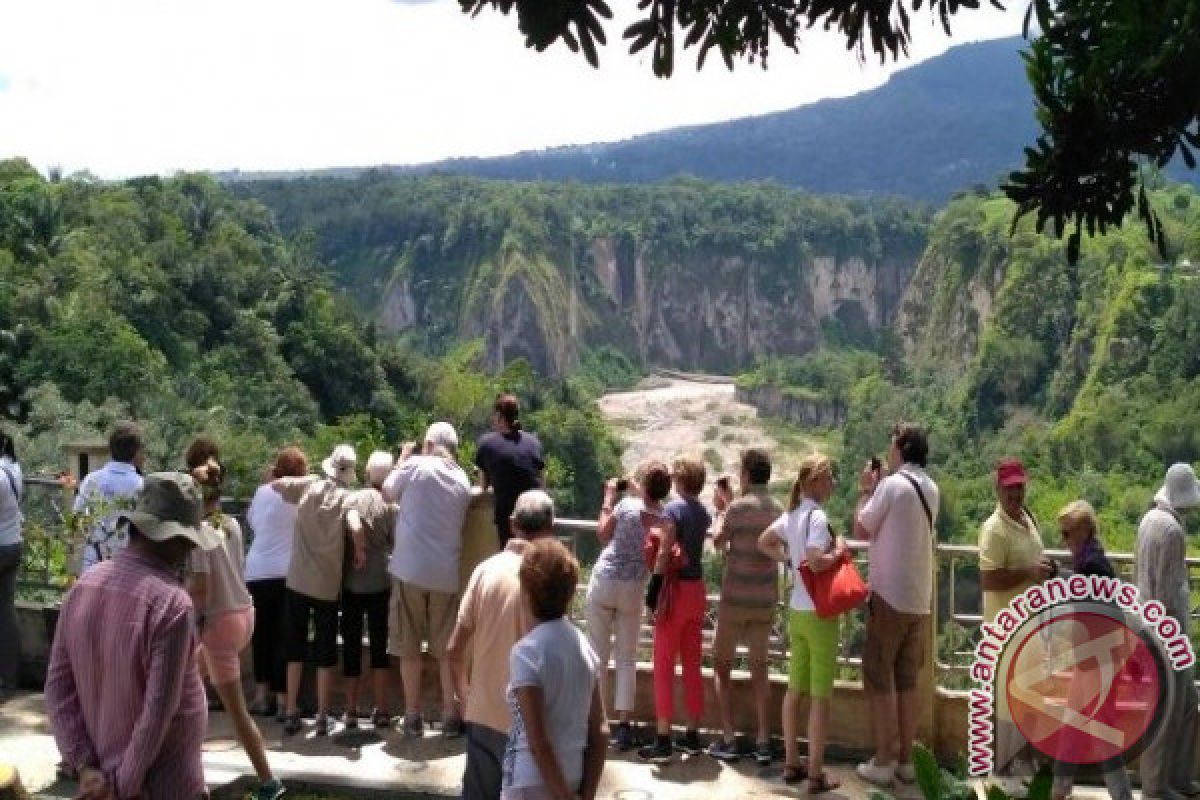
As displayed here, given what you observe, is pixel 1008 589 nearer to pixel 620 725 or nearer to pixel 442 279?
pixel 620 725

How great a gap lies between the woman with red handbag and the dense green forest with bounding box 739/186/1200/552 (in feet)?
180

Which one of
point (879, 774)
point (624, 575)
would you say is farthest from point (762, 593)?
point (879, 774)

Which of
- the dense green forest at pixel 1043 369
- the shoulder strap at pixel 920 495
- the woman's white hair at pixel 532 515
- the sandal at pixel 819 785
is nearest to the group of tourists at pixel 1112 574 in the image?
the shoulder strap at pixel 920 495

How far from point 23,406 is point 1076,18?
4560cm

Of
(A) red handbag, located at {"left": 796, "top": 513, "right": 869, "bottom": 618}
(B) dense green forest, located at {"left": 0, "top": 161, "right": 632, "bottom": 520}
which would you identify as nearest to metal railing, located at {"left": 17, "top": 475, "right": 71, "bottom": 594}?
(A) red handbag, located at {"left": 796, "top": 513, "right": 869, "bottom": 618}

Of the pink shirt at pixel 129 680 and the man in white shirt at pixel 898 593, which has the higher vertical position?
the pink shirt at pixel 129 680

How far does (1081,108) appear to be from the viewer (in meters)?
3.86

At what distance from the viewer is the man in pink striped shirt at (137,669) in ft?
13.1

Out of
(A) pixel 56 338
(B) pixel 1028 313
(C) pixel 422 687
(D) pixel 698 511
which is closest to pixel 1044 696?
(D) pixel 698 511

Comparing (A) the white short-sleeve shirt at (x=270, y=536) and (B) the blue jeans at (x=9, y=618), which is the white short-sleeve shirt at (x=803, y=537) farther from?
(B) the blue jeans at (x=9, y=618)

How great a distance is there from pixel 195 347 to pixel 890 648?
2505 inches

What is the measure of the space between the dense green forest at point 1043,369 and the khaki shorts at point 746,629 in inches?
2150

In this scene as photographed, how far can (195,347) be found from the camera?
67812mm

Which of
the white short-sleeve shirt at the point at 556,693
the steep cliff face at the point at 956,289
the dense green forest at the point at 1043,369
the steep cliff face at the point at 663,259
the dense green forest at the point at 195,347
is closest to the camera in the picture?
the white short-sleeve shirt at the point at 556,693
